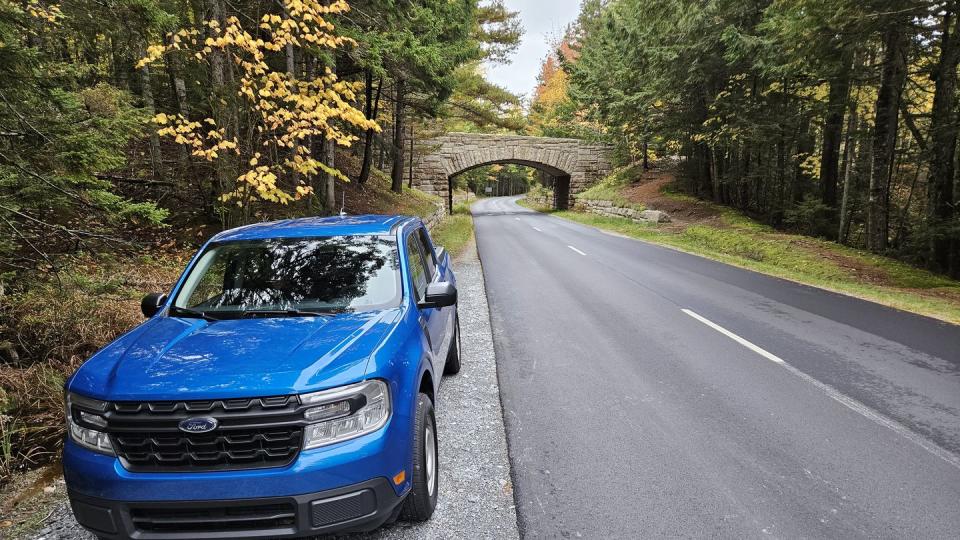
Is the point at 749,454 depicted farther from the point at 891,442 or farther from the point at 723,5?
the point at 723,5

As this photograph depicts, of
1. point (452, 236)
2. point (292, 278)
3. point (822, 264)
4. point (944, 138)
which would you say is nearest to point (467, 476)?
point (292, 278)

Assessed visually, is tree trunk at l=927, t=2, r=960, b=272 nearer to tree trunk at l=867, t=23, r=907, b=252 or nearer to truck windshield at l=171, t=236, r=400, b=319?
tree trunk at l=867, t=23, r=907, b=252

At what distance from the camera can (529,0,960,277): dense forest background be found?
1249cm

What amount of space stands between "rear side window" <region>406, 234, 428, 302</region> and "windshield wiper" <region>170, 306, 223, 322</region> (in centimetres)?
137

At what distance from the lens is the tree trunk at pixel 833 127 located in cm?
1491

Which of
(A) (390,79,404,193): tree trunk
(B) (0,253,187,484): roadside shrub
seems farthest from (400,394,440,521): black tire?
(A) (390,79,404,193): tree trunk

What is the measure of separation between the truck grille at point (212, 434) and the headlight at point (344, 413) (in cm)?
7

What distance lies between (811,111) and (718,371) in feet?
52.7

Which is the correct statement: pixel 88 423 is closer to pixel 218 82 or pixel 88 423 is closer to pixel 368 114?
pixel 218 82

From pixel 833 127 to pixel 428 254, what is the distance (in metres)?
19.2

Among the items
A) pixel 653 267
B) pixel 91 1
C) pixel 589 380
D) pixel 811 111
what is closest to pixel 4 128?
pixel 91 1

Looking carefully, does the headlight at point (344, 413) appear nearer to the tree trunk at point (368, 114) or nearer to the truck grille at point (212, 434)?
the truck grille at point (212, 434)

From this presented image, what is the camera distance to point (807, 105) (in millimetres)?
18625

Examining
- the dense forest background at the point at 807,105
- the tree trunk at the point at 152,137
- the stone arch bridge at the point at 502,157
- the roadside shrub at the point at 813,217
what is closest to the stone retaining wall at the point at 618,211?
the stone arch bridge at the point at 502,157
